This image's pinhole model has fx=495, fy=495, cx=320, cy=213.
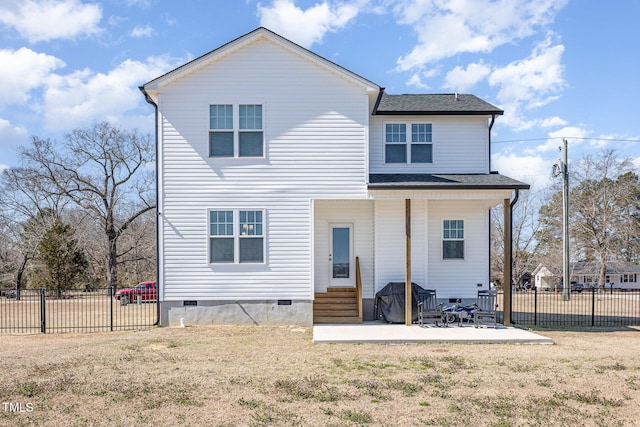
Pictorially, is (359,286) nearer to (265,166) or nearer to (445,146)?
(265,166)

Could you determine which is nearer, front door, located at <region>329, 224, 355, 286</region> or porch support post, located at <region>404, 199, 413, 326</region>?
porch support post, located at <region>404, 199, 413, 326</region>

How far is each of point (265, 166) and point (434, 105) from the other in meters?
5.67

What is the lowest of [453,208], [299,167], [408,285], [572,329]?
[572,329]

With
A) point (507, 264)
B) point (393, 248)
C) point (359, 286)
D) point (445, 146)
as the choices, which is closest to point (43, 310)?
point (359, 286)

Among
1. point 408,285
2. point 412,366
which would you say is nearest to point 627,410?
point 412,366

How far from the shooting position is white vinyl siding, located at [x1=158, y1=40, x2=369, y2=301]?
13578 millimetres

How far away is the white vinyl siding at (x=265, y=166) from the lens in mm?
13578

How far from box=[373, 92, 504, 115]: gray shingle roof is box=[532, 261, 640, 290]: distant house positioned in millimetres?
31198

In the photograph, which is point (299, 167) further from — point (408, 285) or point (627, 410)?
point (627, 410)

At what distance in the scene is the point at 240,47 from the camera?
1373 cm

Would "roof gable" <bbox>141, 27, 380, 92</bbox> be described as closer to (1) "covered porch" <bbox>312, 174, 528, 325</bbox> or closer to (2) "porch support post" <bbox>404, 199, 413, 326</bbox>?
(1) "covered porch" <bbox>312, 174, 528, 325</bbox>

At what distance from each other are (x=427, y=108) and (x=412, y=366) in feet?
28.3

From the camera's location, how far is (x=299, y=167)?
1372cm

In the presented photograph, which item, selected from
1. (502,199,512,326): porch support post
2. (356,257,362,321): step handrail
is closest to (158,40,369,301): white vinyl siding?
(356,257,362,321): step handrail
